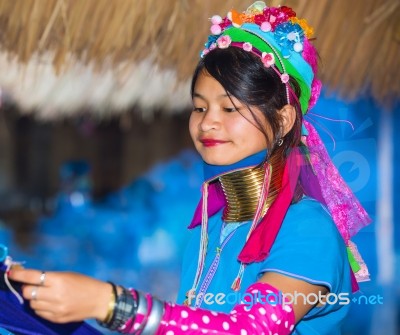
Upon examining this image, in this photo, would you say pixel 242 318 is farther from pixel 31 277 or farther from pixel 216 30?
pixel 216 30

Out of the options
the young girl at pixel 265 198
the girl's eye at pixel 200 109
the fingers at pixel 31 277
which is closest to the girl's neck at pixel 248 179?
the young girl at pixel 265 198

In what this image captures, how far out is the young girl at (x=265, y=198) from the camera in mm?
1368

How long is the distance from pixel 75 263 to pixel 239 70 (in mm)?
4739

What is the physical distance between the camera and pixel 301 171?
62.4 inches

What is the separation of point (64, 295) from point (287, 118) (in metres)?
0.64

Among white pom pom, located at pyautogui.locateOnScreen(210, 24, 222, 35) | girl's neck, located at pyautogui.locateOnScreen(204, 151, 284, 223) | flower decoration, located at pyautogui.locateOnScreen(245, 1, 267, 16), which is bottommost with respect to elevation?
girl's neck, located at pyautogui.locateOnScreen(204, 151, 284, 223)

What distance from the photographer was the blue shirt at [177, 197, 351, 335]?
1388 mm

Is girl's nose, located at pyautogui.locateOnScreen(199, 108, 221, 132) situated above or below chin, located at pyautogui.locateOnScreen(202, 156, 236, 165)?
above

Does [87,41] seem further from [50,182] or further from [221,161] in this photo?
[50,182]

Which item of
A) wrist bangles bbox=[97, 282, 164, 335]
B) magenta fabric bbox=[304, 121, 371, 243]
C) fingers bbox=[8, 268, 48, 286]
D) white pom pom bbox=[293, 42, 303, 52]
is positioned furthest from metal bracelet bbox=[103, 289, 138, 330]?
white pom pom bbox=[293, 42, 303, 52]

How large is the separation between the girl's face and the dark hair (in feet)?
0.04

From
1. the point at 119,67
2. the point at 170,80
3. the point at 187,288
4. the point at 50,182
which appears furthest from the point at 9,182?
the point at 187,288

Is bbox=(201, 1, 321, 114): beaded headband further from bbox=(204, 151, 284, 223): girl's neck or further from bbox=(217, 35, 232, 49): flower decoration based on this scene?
bbox=(204, 151, 284, 223): girl's neck

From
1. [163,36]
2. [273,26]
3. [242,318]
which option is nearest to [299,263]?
[242,318]
